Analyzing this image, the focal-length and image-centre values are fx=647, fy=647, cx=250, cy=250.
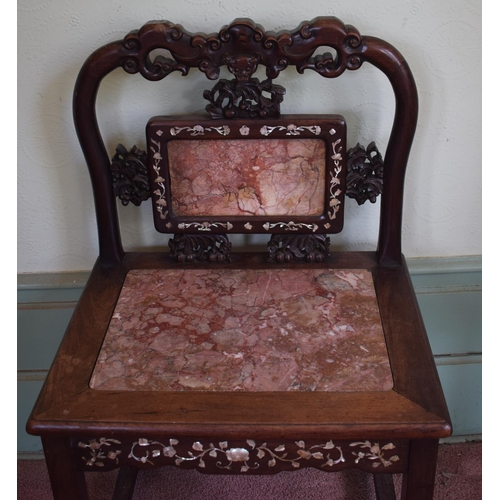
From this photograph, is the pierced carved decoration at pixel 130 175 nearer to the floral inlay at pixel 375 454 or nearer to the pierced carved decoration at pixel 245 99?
the pierced carved decoration at pixel 245 99

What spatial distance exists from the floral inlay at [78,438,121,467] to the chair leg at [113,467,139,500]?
1.71ft

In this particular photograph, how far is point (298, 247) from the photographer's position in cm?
140

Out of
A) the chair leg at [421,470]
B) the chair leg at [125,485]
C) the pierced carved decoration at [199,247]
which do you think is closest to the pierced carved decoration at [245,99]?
the pierced carved decoration at [199,247]

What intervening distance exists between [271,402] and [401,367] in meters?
0.24

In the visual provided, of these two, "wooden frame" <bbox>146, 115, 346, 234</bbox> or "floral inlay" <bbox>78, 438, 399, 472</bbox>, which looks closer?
"floral inlay" <bbox>78, 438, 399, 472</bbox>

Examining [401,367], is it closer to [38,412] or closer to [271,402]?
[271,402]

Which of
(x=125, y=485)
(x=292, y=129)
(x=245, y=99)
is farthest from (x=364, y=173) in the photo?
Answer: (x=125, y=485)

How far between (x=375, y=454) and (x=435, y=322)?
25.6 inches

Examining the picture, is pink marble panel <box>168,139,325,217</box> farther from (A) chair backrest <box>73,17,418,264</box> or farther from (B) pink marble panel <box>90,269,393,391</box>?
(B) pink marble panel <box>90,269,393,391</box>

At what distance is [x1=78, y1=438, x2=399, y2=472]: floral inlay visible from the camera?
3.55ft

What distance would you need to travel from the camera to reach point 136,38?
1.22 metres

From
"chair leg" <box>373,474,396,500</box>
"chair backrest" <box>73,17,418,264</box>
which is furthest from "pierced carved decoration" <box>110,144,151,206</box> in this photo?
"chair leg" <box>373,474,396,500</box>

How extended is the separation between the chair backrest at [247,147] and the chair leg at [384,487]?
1.93 feet

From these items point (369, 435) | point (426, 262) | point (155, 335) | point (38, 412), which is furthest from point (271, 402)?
point (426, 262)
